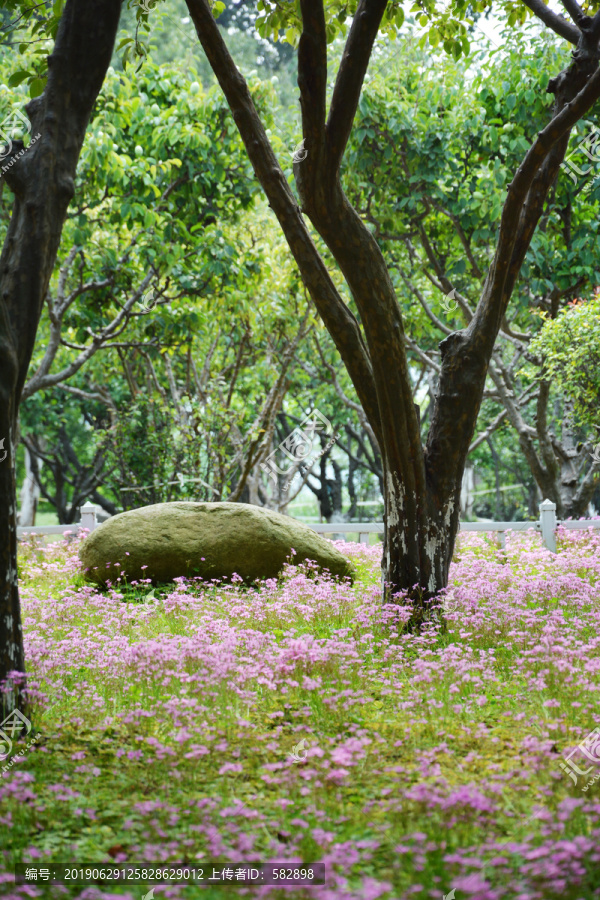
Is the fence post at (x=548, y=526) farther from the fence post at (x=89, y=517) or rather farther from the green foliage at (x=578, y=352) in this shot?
the fence post at (x=89, y=517)

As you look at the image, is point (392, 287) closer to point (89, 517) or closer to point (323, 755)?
point (323, 755)

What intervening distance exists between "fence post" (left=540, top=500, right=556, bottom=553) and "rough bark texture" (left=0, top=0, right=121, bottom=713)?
10.2 meters

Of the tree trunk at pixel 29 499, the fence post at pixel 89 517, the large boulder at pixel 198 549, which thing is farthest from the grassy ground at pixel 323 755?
the tree trunk at pixel 29 499

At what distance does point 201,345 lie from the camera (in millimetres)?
20344

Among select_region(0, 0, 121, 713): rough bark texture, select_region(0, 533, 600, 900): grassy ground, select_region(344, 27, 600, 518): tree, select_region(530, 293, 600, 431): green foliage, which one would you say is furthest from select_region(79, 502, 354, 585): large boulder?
select_region(530, 293, 600, 431): green foliage

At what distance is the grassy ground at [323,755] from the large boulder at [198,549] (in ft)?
8.94

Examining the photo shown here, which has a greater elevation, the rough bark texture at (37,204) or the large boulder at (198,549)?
the rough bark texture at (37,204)

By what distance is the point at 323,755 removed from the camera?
3.87m

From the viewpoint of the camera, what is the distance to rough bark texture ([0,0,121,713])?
448cm

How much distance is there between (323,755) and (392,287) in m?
4.39

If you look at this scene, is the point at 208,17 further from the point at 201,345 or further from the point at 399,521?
the point at 201,345

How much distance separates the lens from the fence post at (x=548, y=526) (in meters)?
12.9

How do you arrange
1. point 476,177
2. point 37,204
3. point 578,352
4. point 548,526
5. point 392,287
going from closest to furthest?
point 37,204 → point 392,287 → point 578,352 → point 548,526 → point 476,177

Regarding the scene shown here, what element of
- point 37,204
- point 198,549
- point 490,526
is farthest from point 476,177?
point 37,204
